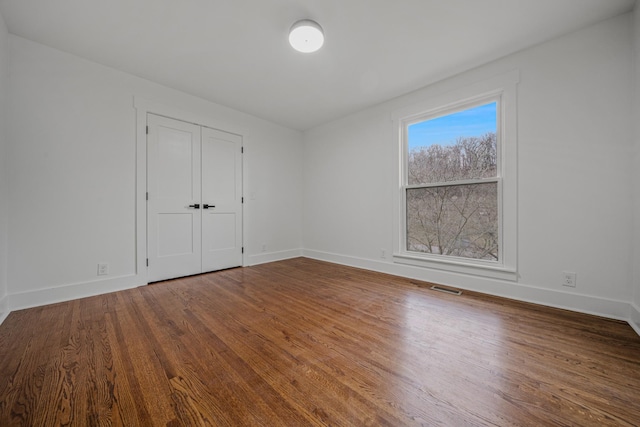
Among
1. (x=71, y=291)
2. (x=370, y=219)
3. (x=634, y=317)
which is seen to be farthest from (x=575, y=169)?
(x=71, y=291)

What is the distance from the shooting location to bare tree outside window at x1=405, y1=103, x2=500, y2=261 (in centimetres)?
274

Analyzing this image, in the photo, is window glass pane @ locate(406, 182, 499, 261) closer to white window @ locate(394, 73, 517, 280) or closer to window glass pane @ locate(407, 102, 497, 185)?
white window @ locate(394, 73, 517, 280)

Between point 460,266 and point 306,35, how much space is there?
2970 millimetres

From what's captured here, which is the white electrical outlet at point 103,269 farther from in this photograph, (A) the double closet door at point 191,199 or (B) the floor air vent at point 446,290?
(B) the floor air vent at point 446,290

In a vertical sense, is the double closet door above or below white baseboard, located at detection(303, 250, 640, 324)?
above

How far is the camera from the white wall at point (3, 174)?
2096mm

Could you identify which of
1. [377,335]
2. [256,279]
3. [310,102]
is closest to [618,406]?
[377,335]

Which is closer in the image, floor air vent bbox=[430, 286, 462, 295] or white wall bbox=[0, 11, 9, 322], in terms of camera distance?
white wall bbox=[0, 11, 9, 322]

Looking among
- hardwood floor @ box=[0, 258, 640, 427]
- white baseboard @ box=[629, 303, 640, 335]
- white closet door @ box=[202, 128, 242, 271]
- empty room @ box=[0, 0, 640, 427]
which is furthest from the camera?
white closet door @ box=[202, 128, 242, 271]

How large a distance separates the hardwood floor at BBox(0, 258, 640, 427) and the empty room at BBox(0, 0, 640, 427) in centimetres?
1

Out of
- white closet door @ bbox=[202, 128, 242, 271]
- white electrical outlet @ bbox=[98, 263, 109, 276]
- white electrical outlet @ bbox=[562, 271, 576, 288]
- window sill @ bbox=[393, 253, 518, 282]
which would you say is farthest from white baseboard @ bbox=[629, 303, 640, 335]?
white electrical outlet @ bbox=[98, 263, 109, 276]

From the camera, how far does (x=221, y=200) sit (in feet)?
12.3

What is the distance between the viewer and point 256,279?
328cm

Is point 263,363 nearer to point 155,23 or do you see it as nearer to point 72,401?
point 72,401
